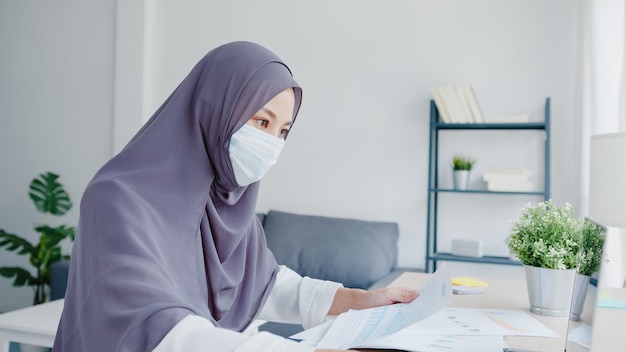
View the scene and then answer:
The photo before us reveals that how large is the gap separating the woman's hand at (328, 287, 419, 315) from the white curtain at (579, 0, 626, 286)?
1934 millimetres

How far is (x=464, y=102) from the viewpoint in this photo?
314cm

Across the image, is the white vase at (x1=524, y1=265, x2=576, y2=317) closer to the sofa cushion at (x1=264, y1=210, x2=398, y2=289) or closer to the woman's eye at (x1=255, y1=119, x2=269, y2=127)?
the woman's eye at (x1=255, y1=119, x2=269, y2=127)

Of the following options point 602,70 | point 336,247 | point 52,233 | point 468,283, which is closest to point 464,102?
point 602,70

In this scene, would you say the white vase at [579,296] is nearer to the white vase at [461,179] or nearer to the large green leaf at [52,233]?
the white vase at [461,179]

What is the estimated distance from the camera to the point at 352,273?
10.3 ft

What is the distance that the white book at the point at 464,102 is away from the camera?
312 cm

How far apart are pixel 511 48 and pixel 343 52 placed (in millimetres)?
992

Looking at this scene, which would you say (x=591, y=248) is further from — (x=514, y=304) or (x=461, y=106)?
(x=461, y=106)

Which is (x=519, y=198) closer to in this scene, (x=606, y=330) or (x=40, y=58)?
(x=606, y=330)

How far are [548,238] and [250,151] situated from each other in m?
0.68

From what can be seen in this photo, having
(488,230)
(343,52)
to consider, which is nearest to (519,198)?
(488,230)

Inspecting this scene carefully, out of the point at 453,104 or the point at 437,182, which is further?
the point at 437,182

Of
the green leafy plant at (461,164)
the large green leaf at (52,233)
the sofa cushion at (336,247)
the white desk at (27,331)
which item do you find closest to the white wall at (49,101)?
the large green leaf at (52,233)

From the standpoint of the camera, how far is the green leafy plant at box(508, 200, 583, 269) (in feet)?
4.19
